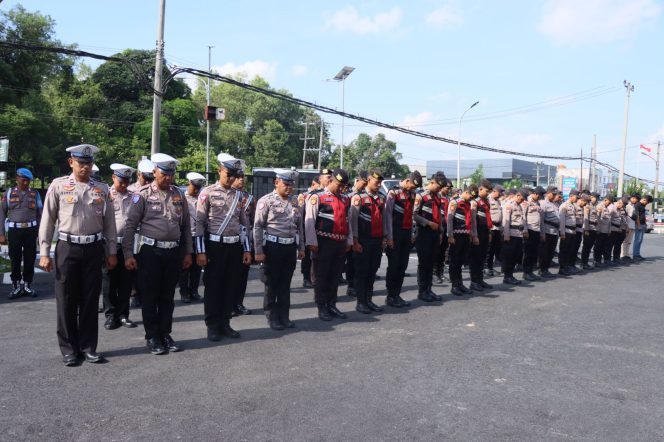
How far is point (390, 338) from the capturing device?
628 centimetres

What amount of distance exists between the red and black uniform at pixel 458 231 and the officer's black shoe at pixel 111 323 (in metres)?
5.42

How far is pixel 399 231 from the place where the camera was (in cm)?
820

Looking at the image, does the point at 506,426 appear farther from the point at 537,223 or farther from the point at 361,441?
the point at 537,223

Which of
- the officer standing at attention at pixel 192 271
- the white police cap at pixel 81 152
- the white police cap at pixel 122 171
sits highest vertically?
the white police cap at pixel 81 152

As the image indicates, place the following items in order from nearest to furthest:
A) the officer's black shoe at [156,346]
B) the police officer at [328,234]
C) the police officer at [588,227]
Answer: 1. the officer's black shoe at [156,346]
2. the police officer at [328,234]
3. the police officer at [588,227]

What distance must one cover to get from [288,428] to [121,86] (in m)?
45.9

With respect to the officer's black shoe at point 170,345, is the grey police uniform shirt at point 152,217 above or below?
above

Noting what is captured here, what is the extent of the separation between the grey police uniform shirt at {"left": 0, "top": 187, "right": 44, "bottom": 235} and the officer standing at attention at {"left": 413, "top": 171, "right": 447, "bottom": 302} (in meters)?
5.88

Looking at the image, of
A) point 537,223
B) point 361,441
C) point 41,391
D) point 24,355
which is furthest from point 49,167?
point 361,441

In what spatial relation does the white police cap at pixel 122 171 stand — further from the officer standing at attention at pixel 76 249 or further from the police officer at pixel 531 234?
the police officer at pixel 531 234

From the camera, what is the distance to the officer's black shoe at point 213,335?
5970 mm

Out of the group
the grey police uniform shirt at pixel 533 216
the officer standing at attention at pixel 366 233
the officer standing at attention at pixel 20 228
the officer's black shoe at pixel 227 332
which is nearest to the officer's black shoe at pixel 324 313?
the officer standing at attention at pixel 366 233

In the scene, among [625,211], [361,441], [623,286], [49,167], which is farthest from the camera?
[625,211]

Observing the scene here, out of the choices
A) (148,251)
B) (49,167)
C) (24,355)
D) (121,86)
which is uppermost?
(121,86)
